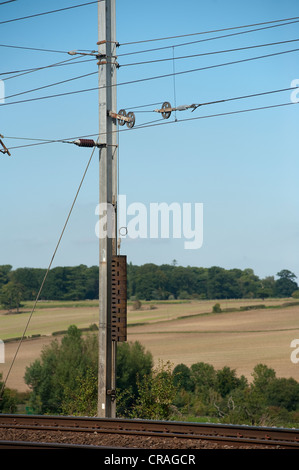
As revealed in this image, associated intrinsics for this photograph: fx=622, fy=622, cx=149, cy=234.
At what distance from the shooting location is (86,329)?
318 feet

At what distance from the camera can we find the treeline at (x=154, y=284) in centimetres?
9638

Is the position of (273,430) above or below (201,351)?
above

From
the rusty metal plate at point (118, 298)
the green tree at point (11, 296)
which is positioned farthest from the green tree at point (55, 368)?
the rusty metal plate at point (118, 298)

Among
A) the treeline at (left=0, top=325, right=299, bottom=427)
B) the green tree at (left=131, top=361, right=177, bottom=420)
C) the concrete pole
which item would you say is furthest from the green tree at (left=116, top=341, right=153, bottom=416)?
the concrete pole

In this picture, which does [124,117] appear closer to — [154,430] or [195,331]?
[154,430]

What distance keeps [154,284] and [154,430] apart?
91.7 m

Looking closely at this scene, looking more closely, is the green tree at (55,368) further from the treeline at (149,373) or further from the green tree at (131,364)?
the green tree at (131,364)

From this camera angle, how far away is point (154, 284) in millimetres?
103938

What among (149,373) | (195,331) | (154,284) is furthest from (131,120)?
(154,284)
